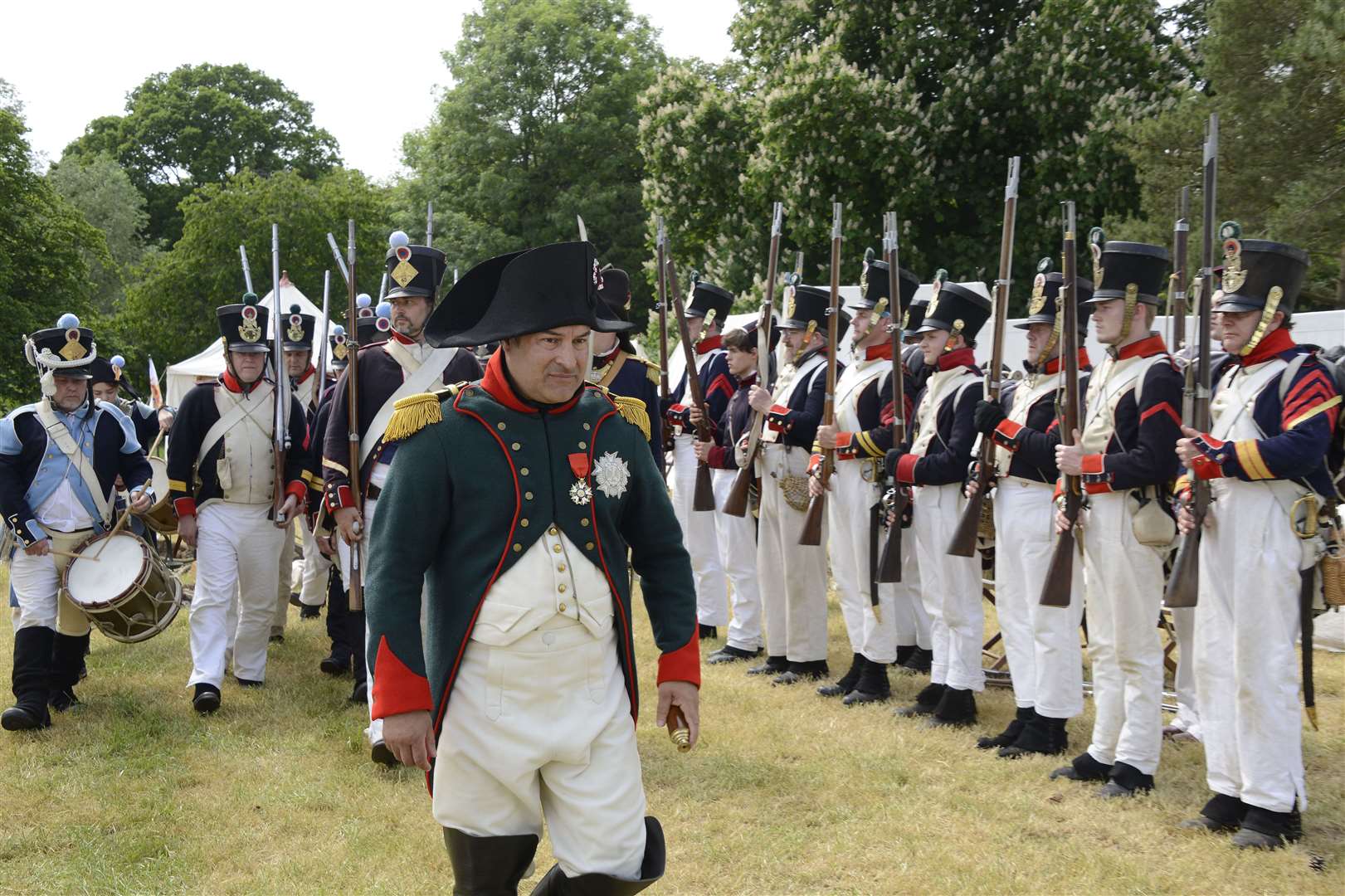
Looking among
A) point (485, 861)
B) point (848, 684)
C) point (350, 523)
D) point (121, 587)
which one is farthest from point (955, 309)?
point (121, 587)

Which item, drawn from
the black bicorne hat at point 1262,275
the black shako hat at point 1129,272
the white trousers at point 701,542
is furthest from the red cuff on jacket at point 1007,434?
the white trousers at point 701,542

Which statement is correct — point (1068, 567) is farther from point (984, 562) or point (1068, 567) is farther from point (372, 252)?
point (372, 252)

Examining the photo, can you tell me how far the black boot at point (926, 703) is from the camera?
24.4ft

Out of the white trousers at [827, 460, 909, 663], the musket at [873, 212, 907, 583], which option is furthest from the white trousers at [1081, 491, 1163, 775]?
the white trousers at [827, 460, 909, 663]

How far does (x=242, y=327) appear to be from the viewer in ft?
26.4

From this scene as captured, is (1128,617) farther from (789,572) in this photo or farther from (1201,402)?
(789,572)

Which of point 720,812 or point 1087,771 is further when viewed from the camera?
point 1087,771

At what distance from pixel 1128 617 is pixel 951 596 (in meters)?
1.49

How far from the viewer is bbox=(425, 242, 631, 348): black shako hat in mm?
3330

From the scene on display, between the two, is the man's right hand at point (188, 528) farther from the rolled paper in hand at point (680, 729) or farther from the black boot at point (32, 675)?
the rolled paper in hand at point (680, 729)

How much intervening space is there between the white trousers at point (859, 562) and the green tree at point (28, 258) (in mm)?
23578

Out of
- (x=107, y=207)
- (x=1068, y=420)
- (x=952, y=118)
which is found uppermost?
(x=107, y=207)

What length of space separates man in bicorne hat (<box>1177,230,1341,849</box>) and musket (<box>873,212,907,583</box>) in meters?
2.16

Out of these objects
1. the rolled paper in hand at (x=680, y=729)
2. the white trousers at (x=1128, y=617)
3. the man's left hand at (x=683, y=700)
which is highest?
the man's left hand at (x=683, y=700)
